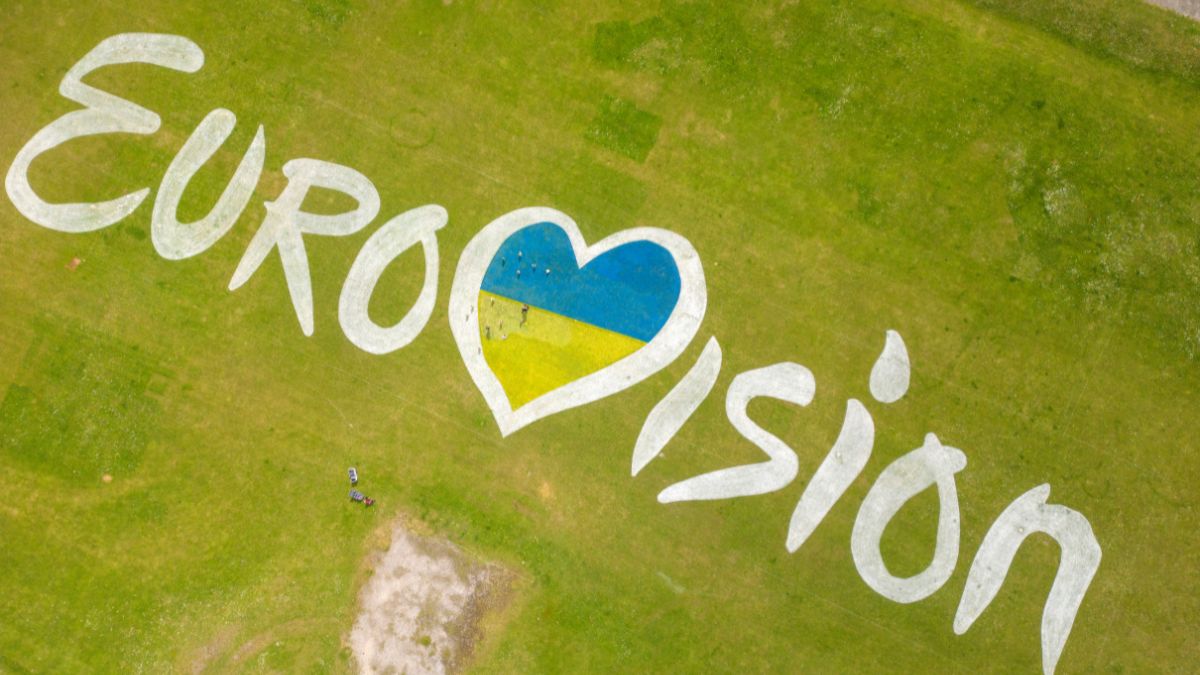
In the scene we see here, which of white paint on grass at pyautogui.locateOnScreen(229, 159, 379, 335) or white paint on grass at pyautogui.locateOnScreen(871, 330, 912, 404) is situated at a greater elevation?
white paint on grass at pyautogui.locateOnScreen(871, 330, 912, 404)

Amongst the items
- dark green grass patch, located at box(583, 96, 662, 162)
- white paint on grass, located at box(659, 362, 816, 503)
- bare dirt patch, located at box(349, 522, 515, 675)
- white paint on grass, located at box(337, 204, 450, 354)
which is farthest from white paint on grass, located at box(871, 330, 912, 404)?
white paint on grass, located at box(337, 204, 450, 354)

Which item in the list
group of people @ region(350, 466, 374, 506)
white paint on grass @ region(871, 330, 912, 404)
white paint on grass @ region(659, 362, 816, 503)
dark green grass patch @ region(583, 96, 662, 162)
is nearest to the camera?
group of people @ region(350, 466, 374, 506)

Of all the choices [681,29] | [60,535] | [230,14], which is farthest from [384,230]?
[60,535]

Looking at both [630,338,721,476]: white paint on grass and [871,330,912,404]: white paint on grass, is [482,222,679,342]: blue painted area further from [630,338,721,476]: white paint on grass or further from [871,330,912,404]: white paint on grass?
[871,330,912,404]: white paint on grass

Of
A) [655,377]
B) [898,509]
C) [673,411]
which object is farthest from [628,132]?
[898,509]

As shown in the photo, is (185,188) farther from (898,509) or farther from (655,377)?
(898,509)

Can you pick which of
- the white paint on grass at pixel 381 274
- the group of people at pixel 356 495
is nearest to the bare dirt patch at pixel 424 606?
the group of people at pixel 356 495

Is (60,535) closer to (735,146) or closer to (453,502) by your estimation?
(453,502)
